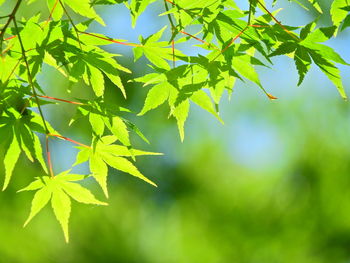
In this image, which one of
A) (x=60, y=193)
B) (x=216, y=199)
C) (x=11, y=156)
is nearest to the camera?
(x=11, y=156)

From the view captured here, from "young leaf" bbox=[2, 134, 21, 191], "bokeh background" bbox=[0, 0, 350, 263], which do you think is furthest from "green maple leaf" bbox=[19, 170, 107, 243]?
"bokeh background" bbox=[0, 0, 350, 263]

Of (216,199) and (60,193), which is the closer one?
(60,193)

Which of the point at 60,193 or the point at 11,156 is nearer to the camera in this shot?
the point at 11,156

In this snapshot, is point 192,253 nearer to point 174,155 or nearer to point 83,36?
point 174,155

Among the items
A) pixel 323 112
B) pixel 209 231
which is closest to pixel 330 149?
pixel 323 112

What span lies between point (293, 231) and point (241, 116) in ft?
5.54

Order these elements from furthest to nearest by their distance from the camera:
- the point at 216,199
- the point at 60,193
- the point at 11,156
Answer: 1. the point at 216,199
2. the point at 60,193
3. the point at 11,156

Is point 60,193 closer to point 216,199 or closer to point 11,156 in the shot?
point 11,156

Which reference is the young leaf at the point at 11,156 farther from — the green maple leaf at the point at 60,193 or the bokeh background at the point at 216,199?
the bokeh background at the point at 216,199

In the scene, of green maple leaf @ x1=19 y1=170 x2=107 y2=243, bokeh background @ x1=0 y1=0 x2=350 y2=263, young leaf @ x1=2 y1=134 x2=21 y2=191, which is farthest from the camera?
bokeh background @ x1=0 y1=0 x2=350 y2=263

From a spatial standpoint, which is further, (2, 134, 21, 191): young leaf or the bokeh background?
the bokeh background

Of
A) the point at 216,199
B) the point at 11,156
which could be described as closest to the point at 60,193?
the point at 11,156

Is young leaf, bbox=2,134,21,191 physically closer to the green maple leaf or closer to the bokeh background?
the green maple leaf

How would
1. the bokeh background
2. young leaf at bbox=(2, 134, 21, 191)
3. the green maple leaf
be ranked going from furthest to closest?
1. the bokeh background
2. the green maple leaf
3. young leaf at bbox=(2, 134, 21, 191)
